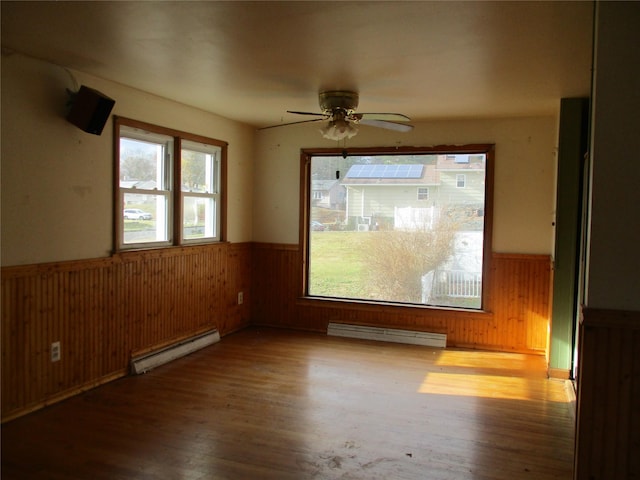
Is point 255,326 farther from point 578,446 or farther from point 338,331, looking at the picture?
point 578,446

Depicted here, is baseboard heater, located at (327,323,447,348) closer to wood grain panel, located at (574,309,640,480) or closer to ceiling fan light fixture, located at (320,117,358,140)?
ceiling fan light fixture, located at (320,117,358,140)

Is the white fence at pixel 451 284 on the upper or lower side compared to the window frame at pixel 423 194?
lower

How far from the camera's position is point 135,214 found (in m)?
4.57

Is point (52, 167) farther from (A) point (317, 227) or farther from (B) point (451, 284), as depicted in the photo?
(B) point (451, 284)

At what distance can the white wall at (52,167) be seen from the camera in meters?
3.38

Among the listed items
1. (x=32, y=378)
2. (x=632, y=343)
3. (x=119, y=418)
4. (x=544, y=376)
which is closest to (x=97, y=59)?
(x=32, y=378)

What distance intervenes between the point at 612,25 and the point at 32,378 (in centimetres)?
416

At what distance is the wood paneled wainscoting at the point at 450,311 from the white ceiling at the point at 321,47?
1.89 metres

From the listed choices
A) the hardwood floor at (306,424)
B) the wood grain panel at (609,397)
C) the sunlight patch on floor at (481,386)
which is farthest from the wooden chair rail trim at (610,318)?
the sunlight patch on floor at (481,386)

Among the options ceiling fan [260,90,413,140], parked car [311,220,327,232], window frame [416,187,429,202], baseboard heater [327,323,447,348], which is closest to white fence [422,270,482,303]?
baseboard heater [327,323,447,348]

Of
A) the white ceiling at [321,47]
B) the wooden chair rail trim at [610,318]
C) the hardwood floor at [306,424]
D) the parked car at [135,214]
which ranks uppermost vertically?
the white ceiling at [321,47]

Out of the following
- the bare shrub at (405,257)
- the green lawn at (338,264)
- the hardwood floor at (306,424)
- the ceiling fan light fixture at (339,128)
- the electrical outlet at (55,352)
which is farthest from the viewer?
the green lawn at (338,264)

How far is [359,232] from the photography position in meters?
6.16

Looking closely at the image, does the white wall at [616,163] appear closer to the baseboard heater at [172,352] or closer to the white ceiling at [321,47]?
the white ceiling at [321,47]
